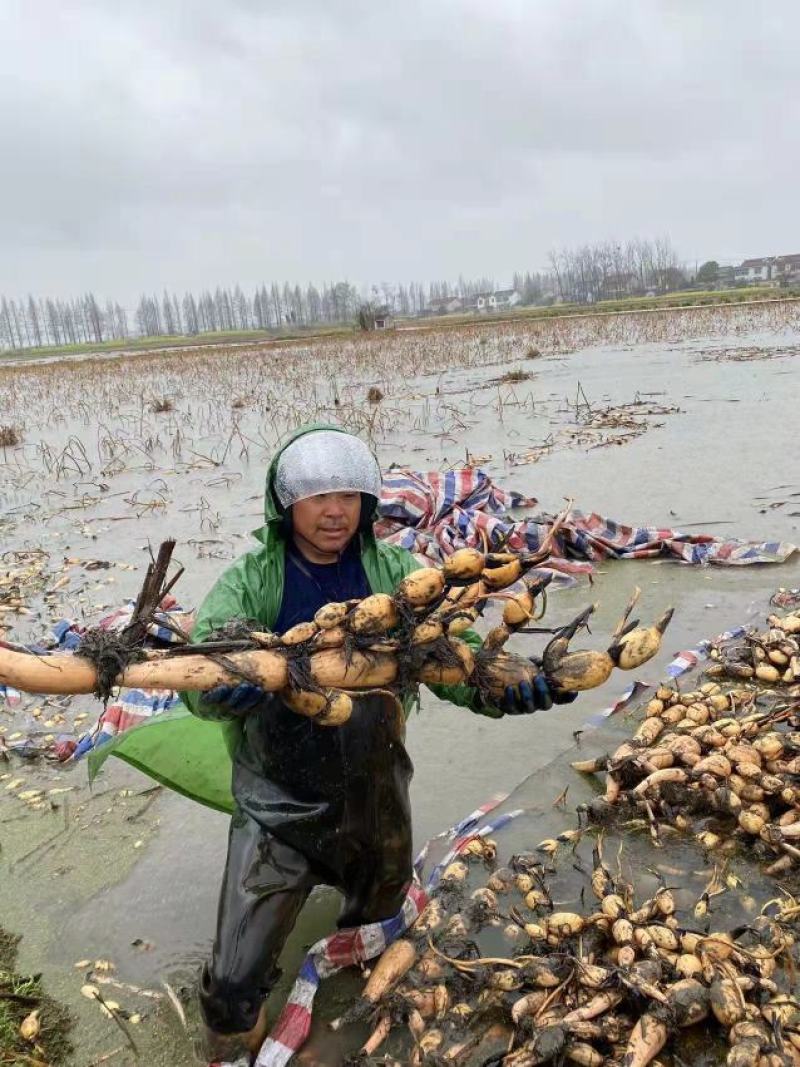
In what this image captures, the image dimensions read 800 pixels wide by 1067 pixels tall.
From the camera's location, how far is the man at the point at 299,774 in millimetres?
2342

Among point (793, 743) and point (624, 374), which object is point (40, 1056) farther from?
point (624, 374)

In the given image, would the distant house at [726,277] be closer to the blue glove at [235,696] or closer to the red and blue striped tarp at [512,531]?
the red and blue striped tarp at [512,531]

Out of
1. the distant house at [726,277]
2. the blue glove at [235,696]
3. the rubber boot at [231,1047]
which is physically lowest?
the rubber boot at [231,1047]

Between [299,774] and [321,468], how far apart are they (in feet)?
3.14

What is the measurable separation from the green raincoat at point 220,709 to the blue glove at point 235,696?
93mm

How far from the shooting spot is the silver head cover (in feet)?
8.36

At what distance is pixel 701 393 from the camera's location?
548 inches

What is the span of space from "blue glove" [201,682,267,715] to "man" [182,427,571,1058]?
0.24ft

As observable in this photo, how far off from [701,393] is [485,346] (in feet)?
53.0

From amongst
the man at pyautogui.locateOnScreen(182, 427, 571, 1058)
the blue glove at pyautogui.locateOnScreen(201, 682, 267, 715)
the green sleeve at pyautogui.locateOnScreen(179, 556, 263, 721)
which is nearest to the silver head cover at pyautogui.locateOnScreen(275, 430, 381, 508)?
the man at pyautogui.locateOnScreen(182, 427, 571, 1058)

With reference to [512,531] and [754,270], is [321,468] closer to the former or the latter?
[512,531]

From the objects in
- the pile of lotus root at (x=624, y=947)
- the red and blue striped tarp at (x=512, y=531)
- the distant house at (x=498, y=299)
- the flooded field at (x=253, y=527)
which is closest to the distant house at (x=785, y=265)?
the distant house at (x=498, y=299)

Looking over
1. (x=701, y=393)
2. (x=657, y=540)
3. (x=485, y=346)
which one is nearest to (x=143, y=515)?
(x=657, y=540)

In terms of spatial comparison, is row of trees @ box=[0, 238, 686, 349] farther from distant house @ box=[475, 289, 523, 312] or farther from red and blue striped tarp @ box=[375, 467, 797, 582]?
red and blue striped tarp @ box=[375, 467, 797, 582]
